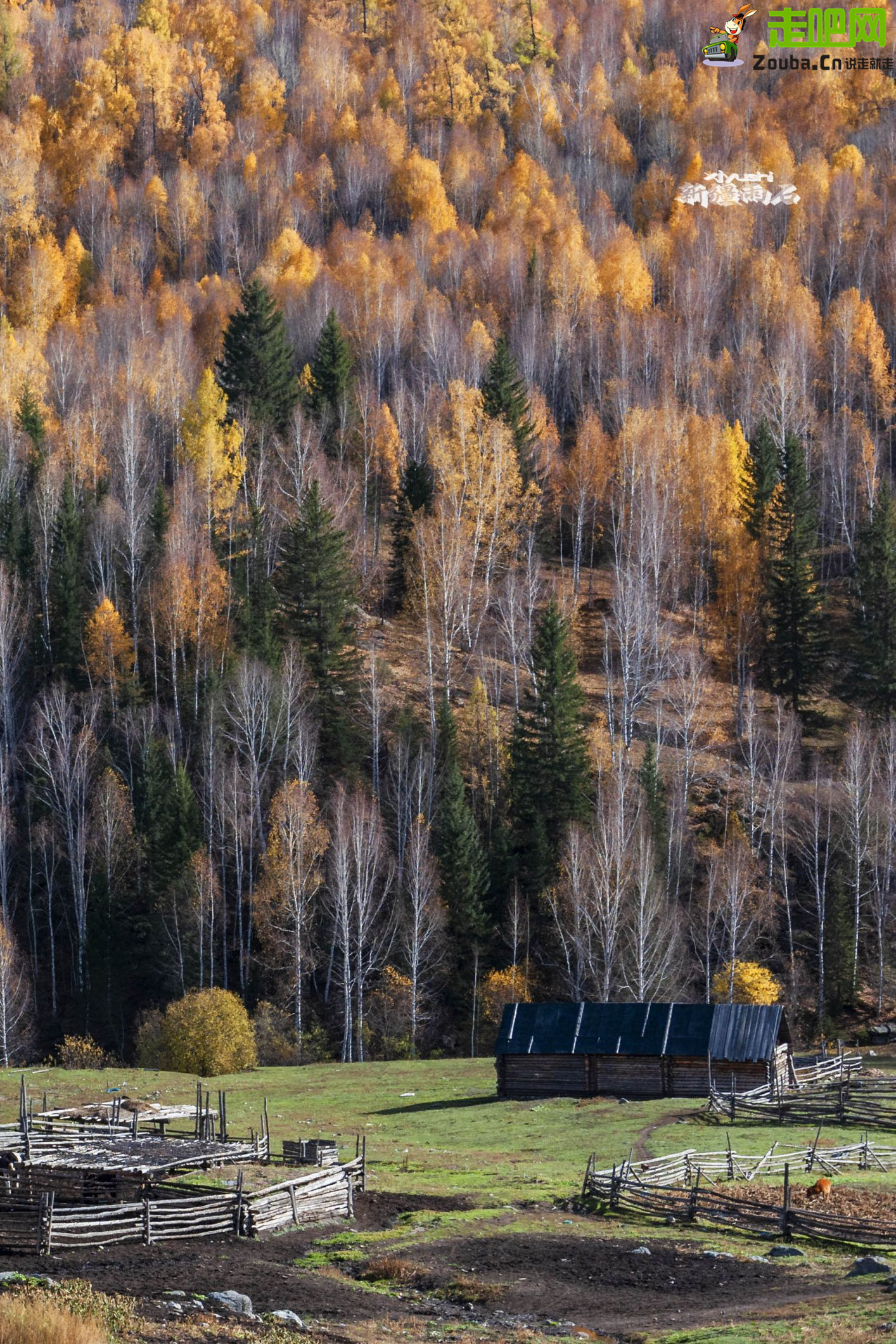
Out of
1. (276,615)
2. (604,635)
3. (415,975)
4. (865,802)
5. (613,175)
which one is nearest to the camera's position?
(415,975)

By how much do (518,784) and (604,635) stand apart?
18932 mm

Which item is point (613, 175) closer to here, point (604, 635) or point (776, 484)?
point (776, 484)

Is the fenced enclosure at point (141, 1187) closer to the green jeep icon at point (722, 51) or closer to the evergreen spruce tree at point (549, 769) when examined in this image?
the evergreen spruce tree at point (549, 769)

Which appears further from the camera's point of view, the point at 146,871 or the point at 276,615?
the point at 276,615

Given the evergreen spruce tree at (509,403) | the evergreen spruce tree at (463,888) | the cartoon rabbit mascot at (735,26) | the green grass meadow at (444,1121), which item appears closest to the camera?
the green grass meadow at (444,1121)

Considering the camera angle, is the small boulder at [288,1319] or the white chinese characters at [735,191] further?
the white chinese characters at [735,191]

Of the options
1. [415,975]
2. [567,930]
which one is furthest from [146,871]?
[567,930]

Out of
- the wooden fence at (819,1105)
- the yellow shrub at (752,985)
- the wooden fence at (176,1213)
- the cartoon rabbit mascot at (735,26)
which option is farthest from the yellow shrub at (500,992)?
the cartoon rabbit mascot at (735,26)

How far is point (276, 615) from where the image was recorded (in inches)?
3268

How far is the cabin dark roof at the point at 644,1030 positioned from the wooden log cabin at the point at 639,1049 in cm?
3

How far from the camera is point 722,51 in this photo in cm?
17062

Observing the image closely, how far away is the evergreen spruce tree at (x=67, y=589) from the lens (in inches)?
3292

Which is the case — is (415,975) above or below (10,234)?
below

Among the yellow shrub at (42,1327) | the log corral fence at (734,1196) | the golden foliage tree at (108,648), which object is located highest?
the golden foliage tree at (108,648)
